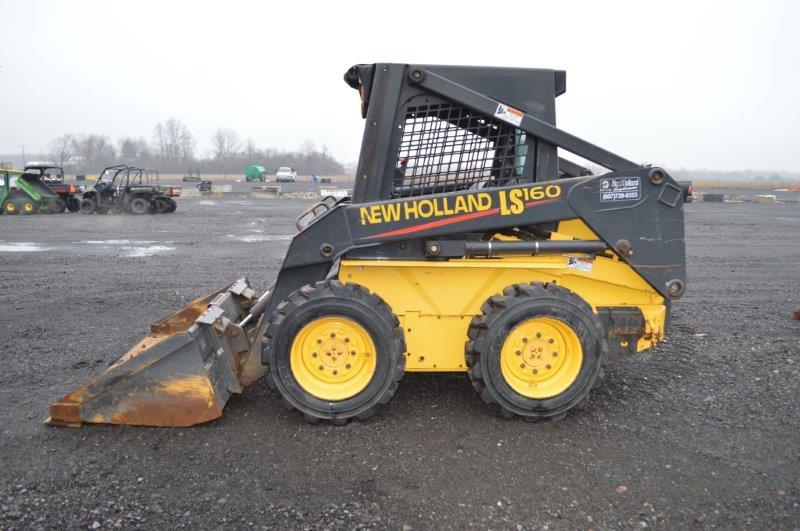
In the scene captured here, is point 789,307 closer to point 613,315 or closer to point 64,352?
point 613,315

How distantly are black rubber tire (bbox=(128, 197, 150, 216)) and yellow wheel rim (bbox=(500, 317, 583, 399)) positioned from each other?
860 inches

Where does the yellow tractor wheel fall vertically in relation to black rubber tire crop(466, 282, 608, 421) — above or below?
above

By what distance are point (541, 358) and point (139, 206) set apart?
870 inches

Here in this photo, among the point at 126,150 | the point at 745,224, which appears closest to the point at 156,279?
the point at 745,224

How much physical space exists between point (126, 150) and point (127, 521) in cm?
9386

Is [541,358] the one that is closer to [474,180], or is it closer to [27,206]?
[474,180]

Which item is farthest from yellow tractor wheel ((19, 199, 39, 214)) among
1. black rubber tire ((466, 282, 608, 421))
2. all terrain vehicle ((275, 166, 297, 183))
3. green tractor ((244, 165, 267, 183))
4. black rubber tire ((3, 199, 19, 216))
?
green tractor ((244, 165, 267, 183))

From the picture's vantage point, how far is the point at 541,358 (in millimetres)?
4129

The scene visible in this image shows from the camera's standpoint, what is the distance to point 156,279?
938 centimetres

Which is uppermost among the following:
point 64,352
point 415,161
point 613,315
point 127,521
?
point 415,161

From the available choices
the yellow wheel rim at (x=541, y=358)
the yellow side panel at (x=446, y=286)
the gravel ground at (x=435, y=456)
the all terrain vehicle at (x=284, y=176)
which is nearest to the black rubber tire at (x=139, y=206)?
the gravel ground at (x=435, y=456)

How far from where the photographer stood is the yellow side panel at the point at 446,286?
4203 mm

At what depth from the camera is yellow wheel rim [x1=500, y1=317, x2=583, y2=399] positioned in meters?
4.07

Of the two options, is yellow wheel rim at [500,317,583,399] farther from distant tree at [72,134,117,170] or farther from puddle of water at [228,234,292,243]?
distant tree at [72,134,117,170]
